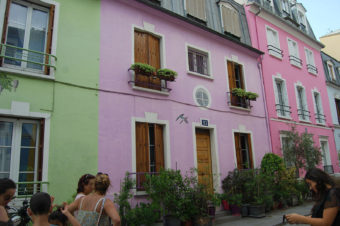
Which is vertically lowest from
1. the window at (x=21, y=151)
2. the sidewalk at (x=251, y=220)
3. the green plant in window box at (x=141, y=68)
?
the sidewalk at (x=251, y=220)

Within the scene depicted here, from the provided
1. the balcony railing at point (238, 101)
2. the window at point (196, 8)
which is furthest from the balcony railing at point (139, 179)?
the window at point (196, 8)

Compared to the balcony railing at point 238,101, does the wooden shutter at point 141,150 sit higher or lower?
lower

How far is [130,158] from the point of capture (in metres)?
7.55

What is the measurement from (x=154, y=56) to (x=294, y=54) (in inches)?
411

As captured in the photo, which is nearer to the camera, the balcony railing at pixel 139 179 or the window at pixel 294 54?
the balcony railing at pixel 139 179

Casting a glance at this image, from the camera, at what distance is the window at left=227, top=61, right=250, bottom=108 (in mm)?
11317

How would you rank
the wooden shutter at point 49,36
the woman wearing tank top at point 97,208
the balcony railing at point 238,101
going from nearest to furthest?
the woman wearing tank top at point 97,208, the wooden shutter at point 49,36, the balcony railing at point 238,101

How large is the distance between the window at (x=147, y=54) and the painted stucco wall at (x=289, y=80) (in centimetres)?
614

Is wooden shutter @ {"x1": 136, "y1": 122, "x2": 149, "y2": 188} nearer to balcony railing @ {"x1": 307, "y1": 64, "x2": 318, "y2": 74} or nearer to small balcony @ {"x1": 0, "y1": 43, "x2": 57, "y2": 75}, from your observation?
small balcony @ {"x1": 0, "y1": 43, "x2": 57, "y2": 75}

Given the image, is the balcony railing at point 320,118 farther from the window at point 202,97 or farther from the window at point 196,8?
the window at point 196,8

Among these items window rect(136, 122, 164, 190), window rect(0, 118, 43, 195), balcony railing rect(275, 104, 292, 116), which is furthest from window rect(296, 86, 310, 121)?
window rect(0, 118, 43, 195)

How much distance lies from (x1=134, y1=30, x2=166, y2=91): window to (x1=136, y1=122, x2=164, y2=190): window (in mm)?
1303

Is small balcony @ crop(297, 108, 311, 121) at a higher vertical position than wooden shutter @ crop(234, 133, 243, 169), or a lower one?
higher

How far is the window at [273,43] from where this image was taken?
14000mm
